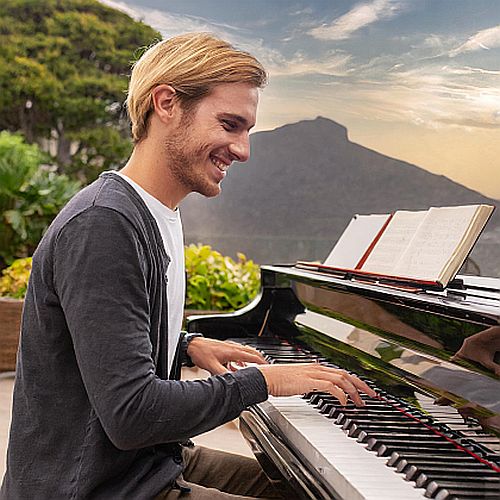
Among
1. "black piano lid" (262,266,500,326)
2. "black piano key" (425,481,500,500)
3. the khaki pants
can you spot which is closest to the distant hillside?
"black piano lid" (262,266,500,326)

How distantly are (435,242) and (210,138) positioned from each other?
0.78 m

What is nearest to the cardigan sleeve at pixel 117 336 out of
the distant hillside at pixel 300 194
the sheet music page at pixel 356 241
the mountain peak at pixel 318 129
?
the sheet music page at pixel 356 241

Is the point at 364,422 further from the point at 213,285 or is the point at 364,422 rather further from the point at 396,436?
the point at 213,285

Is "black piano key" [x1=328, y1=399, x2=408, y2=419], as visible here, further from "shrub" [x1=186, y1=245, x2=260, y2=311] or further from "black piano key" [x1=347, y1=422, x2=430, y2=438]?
"shrub" [x1=186, y1=245, x2=260, y2=311]

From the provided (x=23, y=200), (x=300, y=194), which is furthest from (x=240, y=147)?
(x=23, y=200)

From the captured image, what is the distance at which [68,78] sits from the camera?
31.8 feet

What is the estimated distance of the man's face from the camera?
1.83 metres

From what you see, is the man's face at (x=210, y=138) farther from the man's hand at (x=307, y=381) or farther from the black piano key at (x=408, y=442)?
the black piano key at (x=408, y=442)

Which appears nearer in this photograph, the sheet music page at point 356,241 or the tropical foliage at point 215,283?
the sheet music page at point 356,241

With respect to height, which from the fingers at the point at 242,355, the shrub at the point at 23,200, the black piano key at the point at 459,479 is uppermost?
the black piano key at the point at 459,479

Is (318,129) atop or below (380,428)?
atop

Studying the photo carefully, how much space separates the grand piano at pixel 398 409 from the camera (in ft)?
4.80

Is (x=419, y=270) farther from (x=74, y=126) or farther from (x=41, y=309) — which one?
(x=74, y=126)

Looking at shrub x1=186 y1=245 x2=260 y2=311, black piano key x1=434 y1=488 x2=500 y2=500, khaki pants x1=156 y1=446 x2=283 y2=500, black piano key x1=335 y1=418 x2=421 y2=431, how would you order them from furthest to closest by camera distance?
shrub x1=186 y1=245 x2=260 y2=311 → khaki pants x1=156 y1=446 x2=283 y2=500 → black piano key x1=335 y1=418 x2=421 y2=431 → black piano key x1=434 y1=488 x2=500 y2=500
